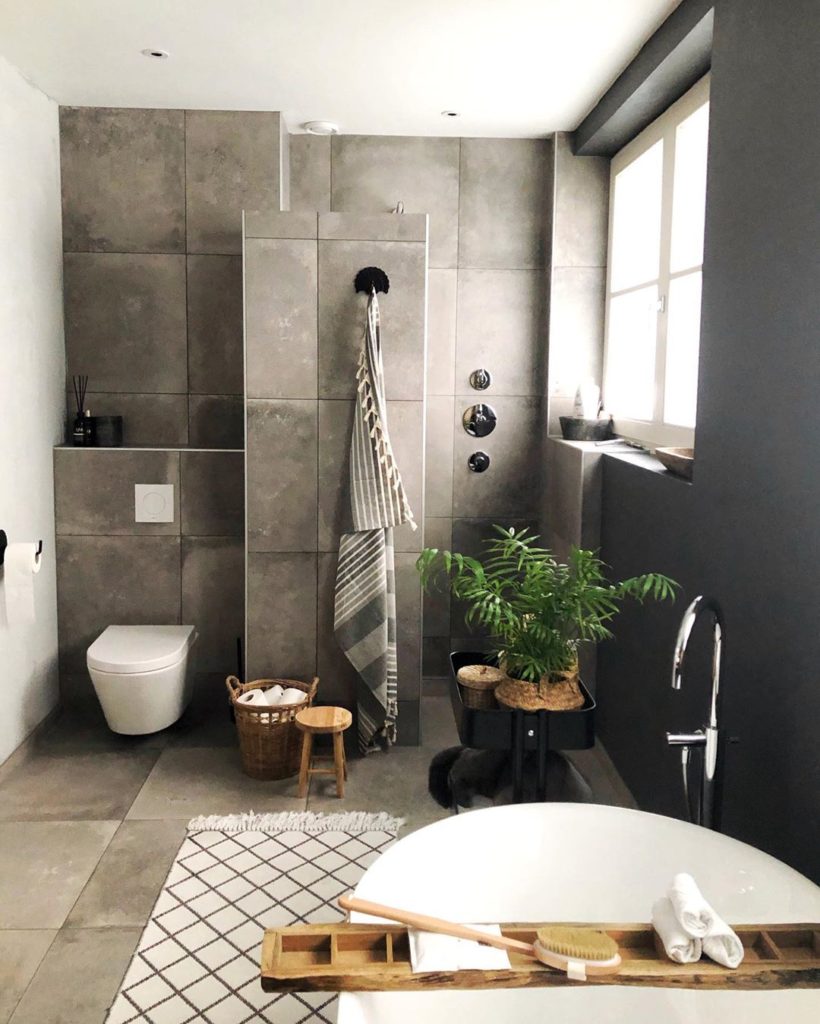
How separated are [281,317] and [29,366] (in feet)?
3.25

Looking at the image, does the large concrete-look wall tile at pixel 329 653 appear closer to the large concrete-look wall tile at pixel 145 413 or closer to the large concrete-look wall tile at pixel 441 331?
the large concrete-look wall tile at pixel 145 413

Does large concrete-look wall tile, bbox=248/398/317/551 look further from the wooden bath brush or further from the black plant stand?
the wooden bath brush

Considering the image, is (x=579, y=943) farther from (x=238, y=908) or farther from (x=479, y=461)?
(x=479, y=461)

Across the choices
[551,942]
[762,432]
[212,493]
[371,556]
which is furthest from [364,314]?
[551,942]

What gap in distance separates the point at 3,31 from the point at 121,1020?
299cm

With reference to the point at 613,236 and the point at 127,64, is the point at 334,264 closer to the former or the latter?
the point at 127,64

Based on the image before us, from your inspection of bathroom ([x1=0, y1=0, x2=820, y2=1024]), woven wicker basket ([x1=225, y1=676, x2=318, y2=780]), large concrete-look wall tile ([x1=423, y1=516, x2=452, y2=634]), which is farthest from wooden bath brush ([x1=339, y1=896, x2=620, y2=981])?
large concrete-look wall tile ([x1=423, y1=516, x2=452, y2=634])

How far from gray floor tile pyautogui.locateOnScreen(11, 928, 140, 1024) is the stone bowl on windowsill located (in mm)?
1959

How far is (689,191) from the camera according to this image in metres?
3.33

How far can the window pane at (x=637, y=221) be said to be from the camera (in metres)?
3.70

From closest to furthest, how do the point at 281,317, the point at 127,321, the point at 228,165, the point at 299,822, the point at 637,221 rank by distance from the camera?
1. the point at 299,822
2. the point at 281,317
3. the point at 637,221
4. the point at 228,165
5. the point at 127,321

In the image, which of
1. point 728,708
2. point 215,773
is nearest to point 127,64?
point 215,773

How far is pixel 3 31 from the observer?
10.5 feet

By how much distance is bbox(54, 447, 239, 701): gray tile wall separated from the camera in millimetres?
4074
